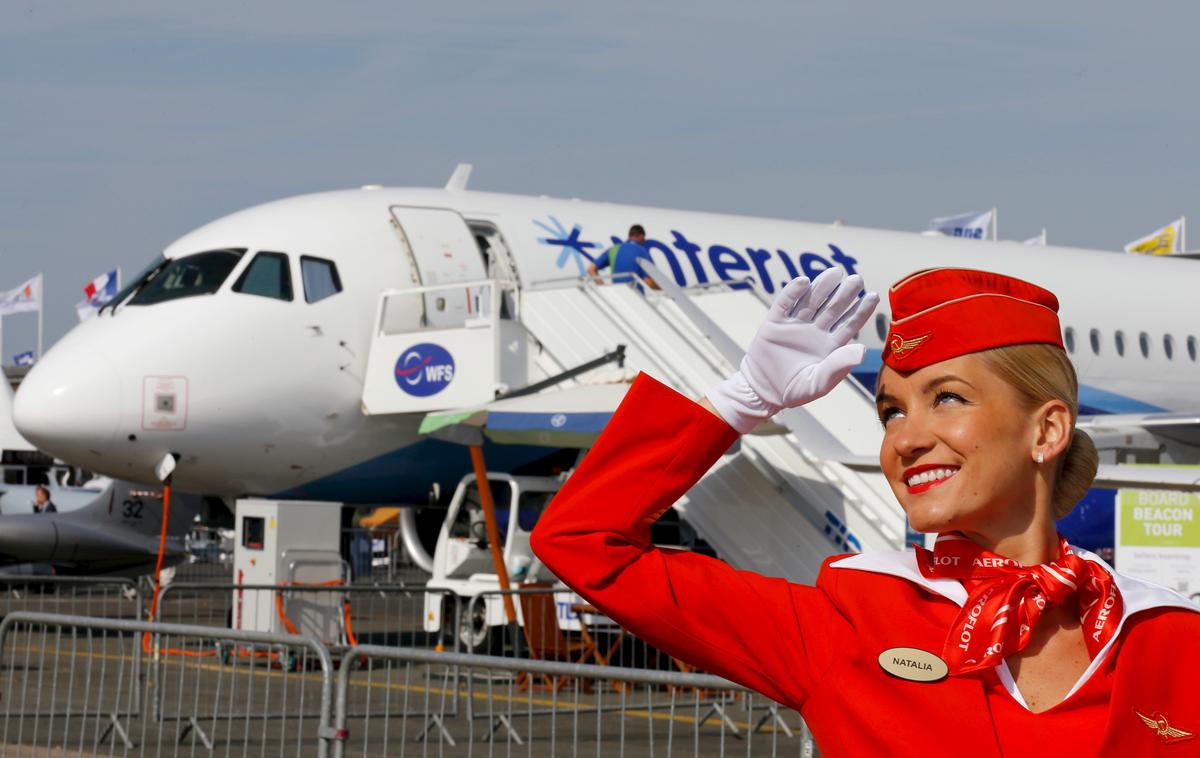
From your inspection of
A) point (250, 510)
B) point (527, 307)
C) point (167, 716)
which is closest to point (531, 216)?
point (527, 307)

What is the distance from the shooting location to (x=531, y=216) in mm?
15594

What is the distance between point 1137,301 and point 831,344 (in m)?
18.4

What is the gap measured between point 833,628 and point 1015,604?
24cm

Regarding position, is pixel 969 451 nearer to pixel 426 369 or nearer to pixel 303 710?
pixel 303 710

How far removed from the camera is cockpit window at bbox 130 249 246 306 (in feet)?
47.1

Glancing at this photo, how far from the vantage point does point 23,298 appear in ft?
169

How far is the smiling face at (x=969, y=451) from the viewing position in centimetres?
223

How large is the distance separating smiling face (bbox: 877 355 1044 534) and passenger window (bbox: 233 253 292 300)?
12.4 metres

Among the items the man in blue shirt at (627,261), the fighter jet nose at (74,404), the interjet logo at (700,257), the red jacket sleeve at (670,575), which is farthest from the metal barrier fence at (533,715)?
the interjet logo at (700,257)

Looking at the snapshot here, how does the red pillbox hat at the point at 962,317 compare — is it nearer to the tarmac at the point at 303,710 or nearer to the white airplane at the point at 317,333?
the tarmac at the point at 303,710

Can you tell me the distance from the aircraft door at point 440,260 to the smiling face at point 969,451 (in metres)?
12.3

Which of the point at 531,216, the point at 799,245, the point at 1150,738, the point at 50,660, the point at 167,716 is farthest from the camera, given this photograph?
the point at 799,245

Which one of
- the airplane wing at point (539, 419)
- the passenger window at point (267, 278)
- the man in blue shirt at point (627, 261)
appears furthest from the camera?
the man in blue shirt at point (627, 261)

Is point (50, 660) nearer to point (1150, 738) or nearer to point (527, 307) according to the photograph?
point (527, 307)
